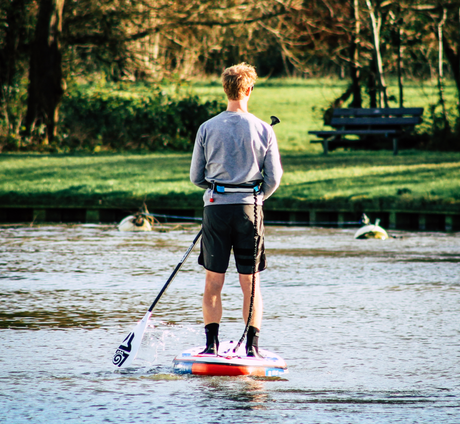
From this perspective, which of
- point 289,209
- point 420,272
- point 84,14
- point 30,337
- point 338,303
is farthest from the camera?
point 84,14

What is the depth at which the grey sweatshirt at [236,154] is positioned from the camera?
5.80m

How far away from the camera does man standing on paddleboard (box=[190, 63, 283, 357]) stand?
19.0ft

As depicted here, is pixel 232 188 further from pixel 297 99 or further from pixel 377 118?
pixel 297 99

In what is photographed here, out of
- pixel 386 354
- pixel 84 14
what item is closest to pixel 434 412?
pixel 386 354

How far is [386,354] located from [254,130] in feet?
5.34

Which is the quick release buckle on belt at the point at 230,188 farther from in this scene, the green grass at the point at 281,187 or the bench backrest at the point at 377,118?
the bench backrest at the point at 377,118

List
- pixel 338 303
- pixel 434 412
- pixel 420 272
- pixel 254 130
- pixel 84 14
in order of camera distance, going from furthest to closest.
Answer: pixel 84 14
pixel 420 272
pixel 338 303
pixel 254 130
pixel 434 412

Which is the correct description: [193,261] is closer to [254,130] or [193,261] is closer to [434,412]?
[254,130]

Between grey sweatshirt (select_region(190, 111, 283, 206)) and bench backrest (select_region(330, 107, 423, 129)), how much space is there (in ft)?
59.6

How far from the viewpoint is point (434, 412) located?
15.4 ft

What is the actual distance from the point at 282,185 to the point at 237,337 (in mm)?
11776

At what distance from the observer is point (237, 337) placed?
6.67 meters

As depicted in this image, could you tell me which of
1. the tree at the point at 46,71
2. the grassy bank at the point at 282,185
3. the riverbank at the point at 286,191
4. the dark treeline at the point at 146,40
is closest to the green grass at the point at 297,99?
the dark treeline at the point at 146,40

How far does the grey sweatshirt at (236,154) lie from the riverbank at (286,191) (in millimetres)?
10325
